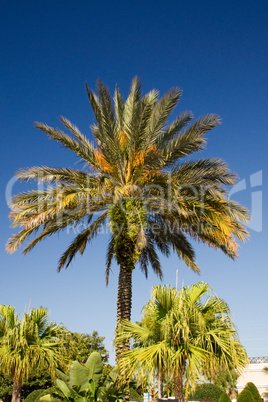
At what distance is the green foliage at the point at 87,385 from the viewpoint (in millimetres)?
9312

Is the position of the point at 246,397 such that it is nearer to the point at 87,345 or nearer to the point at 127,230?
the point at 127,230

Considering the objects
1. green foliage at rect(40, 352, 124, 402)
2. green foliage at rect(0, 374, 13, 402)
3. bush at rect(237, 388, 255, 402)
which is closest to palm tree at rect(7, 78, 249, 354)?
green foliage at rect(40, 352, 124, 402)

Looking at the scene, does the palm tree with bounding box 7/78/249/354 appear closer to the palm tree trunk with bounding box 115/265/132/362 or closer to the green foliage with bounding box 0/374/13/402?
the palm tree trunk with bounding box 115/265/132/362

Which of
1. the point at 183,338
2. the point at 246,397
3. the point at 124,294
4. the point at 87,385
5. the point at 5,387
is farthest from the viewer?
the point at 5,387

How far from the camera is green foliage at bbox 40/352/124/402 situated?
931 cm

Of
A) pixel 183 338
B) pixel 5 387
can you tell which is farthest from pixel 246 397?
pixel 5 387

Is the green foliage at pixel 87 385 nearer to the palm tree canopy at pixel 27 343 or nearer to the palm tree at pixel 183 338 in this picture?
the palm tree at pixel 183 338

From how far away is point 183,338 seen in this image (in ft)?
27.9

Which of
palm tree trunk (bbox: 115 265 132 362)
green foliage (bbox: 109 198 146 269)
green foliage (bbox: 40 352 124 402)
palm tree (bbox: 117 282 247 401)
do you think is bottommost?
green foliage (bbox: 40 352 124 402)

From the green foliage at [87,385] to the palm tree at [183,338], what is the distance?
0.96 metres

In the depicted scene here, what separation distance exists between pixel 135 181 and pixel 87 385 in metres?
6.26

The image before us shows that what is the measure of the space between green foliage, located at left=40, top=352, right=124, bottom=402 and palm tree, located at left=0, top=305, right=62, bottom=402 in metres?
2.70

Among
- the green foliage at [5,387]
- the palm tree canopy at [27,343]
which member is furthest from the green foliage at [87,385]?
the green foliage at [5,387]

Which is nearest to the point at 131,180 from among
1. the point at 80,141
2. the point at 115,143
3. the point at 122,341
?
the point at 115,143
